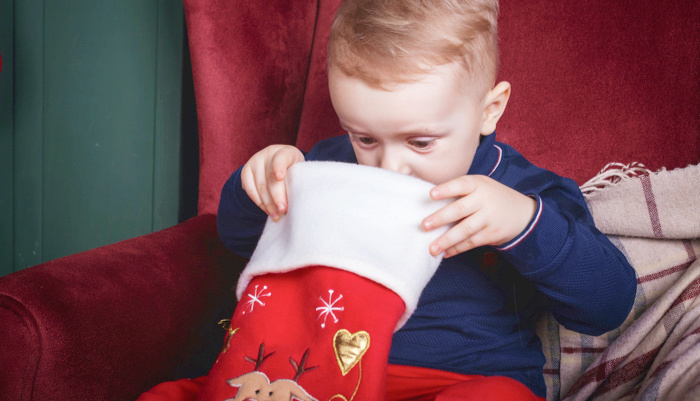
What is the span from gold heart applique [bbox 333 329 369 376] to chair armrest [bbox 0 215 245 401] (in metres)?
0.29

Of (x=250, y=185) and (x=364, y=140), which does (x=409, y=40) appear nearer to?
(x=364, y=140)

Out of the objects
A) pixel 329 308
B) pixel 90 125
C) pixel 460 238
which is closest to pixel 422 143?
pixel 460 238

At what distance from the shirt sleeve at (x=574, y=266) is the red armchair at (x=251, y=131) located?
0.76ft

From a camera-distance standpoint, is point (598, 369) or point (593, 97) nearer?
point (598, 369)

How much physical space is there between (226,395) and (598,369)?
51 centimetres

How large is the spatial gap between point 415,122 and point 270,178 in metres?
0.21

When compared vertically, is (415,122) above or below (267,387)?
above

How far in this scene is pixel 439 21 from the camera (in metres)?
0.62

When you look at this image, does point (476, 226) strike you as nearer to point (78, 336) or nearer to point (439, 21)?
point (439, 21)

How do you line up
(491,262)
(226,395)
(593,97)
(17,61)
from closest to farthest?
(226,395)
(491,262)
(593,97)
(17,61)

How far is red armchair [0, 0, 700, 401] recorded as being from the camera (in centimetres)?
57

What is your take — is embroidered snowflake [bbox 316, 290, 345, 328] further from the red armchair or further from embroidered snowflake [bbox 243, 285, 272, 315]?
the red armchair

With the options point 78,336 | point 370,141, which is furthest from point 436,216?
point 78,336

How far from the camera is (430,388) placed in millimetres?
652
